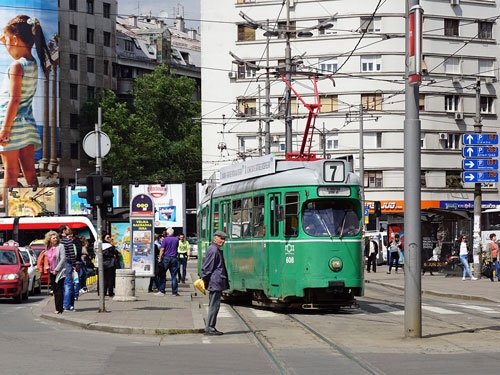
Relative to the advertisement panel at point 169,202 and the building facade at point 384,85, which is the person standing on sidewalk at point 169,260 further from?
the advertisement panel at point 169,202

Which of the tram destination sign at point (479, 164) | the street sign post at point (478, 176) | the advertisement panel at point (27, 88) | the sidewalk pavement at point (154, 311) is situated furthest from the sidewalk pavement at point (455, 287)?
the advertisement panel at point (27, 88)

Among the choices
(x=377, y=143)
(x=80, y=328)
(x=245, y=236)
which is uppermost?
(x=377, y=143)

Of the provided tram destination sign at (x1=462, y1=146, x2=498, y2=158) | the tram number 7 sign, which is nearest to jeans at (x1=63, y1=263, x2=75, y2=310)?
the tram number 7 sign

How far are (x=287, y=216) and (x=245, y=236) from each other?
2.10 m

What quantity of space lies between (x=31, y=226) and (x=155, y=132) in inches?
1364

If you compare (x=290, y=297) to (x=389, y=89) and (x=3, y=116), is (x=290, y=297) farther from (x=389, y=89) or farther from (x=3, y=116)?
(x=3, y=116)

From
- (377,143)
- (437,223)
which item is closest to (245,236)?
(437,223)

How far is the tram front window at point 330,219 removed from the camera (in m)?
19.7

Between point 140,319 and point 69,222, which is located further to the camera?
point 69,222

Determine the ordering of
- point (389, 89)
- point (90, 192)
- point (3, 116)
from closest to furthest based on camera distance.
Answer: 1. point (90, 192)
2. point (389, 89)
3. point (3, 116)

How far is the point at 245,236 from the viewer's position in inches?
A: 859

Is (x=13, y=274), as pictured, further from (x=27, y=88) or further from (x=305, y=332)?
(x=27, y=88)

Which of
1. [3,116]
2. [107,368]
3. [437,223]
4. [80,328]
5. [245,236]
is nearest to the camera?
[107,368]

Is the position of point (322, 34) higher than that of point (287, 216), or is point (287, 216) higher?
point (322, 34)
